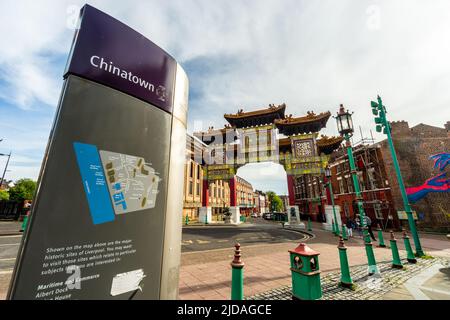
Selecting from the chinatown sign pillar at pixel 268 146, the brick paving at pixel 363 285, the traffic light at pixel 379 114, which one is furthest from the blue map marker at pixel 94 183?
the chinatown sign pillar at pixel 268 146

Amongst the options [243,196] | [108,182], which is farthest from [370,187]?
[243,196]

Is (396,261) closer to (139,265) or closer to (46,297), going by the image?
(139,265)

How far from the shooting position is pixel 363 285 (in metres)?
4.29

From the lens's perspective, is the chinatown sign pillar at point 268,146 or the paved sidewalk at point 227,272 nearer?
the paved sidewalk at point 227,272

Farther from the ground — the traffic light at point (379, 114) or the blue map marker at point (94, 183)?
the traffic light at point (379, 114)

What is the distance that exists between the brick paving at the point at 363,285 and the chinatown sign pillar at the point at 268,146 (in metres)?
13.5

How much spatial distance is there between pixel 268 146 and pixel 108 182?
20329 mm

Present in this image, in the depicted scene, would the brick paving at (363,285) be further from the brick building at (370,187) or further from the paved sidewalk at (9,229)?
the paved sidewalk at (9,229)

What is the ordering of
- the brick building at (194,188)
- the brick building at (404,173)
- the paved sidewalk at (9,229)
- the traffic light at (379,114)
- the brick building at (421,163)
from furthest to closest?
1. the brick building at (194,188)
2. the brick building at (404,173)
3. the brick building at (421,163)
4. the paved sidewalk at (9,229)
5. the traffic light at (379,114)

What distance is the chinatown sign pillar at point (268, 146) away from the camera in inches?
782

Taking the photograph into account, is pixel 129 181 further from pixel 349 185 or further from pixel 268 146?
pixel 349 185

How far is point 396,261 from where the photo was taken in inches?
220

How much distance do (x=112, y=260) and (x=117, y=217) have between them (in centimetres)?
40

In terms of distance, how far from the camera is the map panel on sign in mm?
1942
